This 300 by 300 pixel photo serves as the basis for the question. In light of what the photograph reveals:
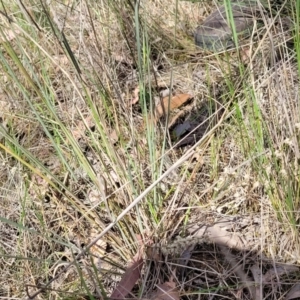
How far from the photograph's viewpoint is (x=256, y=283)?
4.25ft

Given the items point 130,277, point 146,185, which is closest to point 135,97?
point 146,185

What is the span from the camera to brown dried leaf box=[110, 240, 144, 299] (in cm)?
133

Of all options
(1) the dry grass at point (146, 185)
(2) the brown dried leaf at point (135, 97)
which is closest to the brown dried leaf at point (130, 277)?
(1) the dry grass at point (146, 185)

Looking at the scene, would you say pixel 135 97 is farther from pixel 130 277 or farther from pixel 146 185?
pixel 130 277

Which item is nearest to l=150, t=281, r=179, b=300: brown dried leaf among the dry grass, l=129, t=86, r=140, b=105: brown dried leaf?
the dry grass

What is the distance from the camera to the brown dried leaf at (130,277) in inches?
52.2

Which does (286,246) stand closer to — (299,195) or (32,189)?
(299,195)

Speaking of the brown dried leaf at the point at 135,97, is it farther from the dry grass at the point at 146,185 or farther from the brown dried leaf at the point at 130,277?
the brown dried leaf at the point at 130,277

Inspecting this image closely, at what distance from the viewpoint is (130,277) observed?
1.35 m

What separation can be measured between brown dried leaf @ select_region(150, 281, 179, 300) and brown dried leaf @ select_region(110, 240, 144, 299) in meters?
0.06

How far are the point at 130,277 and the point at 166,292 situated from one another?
11 cm

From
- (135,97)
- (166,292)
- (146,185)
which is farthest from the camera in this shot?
(135,97)

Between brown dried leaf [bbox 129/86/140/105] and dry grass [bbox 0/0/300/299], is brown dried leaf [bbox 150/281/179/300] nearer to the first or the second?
dry grass [bbox 0/0/300/299]

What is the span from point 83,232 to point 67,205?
0.12 m
